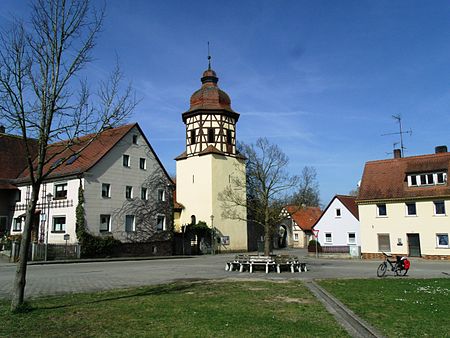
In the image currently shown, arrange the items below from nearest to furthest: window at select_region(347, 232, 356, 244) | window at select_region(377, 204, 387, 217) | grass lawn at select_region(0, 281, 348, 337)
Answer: grass lawn at select_region(0, 281, 348, 337) < window at select_region(377, 204, 387, 217) < window at select_region(347, 232, 356, 244)

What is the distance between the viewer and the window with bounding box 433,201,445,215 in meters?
35.4

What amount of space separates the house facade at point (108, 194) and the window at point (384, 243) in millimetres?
20360

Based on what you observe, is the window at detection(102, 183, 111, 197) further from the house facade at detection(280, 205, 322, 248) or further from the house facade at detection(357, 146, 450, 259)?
the house facade at detection(280, 205, 322, 248)

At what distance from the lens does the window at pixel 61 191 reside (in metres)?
36.1

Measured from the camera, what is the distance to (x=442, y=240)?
35.1m

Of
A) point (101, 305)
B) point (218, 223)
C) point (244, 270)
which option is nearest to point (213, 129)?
point (218, 223)

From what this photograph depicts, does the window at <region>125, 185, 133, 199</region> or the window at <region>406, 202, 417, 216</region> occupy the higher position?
the window at <region>125, 185, 133, 199</region>

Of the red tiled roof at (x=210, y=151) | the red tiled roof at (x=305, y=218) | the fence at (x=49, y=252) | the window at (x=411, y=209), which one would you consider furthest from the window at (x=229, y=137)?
the fence at (x=49, y=252)

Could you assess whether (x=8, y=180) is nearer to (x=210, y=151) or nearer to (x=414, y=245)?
(x=210, y=151)

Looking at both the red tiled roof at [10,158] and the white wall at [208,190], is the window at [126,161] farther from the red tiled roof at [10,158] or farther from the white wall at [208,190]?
the white wall at [208,190]

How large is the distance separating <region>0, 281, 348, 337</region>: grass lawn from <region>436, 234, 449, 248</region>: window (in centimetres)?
2617

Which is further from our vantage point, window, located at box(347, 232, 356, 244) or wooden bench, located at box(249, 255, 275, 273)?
window, located at box(347, 232, 356, 244)

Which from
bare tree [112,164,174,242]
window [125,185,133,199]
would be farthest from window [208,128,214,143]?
window [125,185,133,199]

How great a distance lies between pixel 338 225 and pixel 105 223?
24.2 meters
